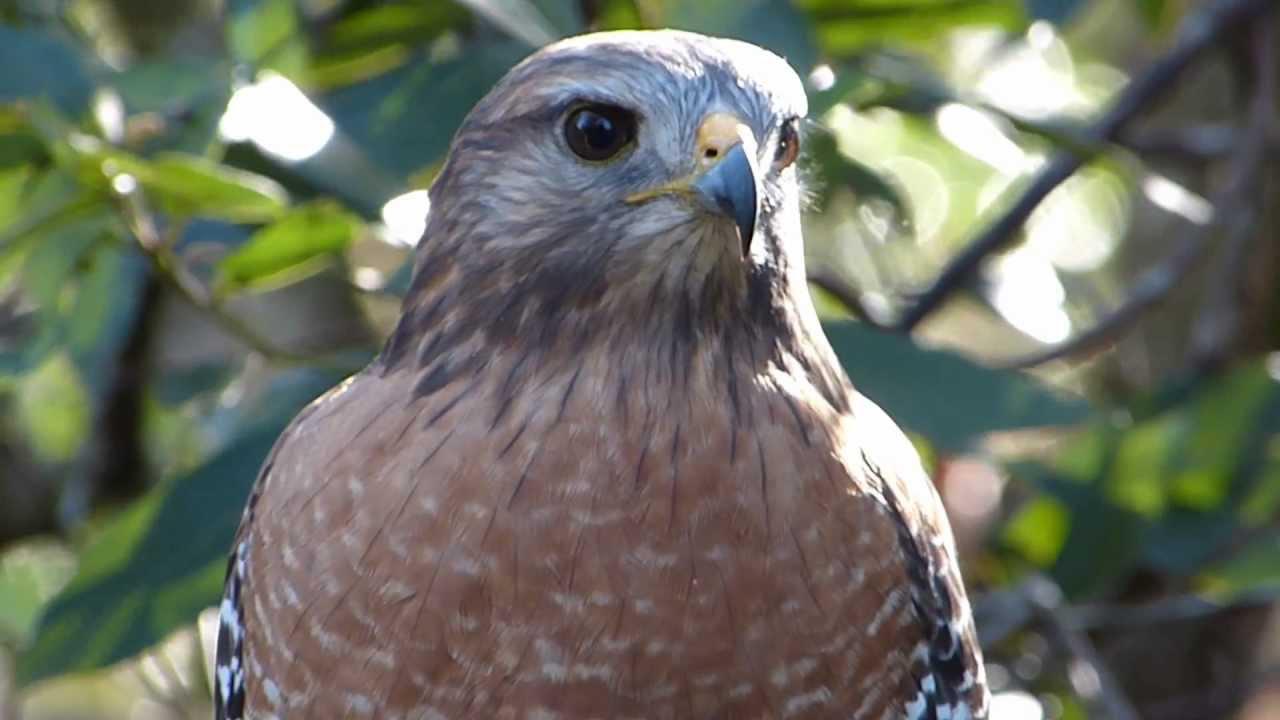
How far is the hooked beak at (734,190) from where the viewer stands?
9.25 feet

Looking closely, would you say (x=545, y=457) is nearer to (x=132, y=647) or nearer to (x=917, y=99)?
(x=132, y=647)

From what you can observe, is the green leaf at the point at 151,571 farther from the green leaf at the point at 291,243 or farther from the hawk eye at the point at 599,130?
the hawk eye at the point at 599,130

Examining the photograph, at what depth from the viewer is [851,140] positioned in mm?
5578

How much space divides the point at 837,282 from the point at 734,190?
1416 millimetres

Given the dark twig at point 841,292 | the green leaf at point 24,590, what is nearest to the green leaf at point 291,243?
the green leaf at point 24,590

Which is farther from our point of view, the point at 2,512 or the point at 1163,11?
the point at 2,512

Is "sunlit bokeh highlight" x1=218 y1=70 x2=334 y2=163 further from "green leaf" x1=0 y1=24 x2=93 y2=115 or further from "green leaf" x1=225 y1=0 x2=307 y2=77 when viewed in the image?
"green leaf" x1=0 y1=24 x2=93 y2=115

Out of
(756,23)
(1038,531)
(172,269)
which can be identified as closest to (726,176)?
(756,23)

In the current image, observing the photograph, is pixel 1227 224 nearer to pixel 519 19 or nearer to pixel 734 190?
pixel 519 19

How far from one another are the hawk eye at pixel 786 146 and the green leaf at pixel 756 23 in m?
0.45

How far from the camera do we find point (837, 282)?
423 centimetres

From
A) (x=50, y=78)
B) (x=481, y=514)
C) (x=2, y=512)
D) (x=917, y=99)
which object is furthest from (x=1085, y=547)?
(x=2, y=512)

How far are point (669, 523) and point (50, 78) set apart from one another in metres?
1.40

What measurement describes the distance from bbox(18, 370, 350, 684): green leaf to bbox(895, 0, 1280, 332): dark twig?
1.34 m
